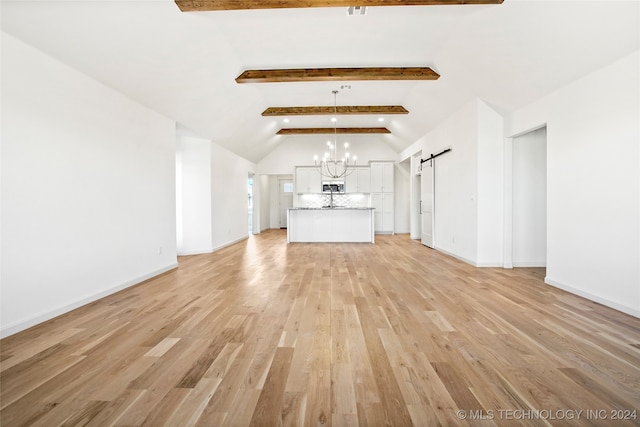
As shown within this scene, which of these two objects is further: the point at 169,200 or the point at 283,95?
the point at 283,95

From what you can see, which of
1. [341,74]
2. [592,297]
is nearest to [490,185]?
[592,297]

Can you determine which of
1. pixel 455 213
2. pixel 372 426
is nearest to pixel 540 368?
pixel 372 426

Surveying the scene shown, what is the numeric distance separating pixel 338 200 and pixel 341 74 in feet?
19.9

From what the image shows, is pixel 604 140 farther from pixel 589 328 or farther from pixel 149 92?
pixel 149 92

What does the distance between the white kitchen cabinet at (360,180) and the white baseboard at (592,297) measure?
674 cm

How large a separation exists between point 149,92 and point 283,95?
2.90 metres

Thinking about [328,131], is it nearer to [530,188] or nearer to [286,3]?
[530,188]

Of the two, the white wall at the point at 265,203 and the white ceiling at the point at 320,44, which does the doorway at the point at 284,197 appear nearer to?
the white wall at the point at 265,203

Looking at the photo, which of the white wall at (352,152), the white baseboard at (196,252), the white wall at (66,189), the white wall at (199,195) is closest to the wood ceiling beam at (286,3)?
the white wall at (66,189)

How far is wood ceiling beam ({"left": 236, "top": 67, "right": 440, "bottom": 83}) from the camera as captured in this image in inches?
182

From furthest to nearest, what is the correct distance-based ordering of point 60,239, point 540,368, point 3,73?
point 60,239
point 3,73
point 540,368

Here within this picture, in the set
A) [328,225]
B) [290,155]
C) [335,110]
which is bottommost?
[328,225]

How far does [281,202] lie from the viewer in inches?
502

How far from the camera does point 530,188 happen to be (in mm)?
4523
